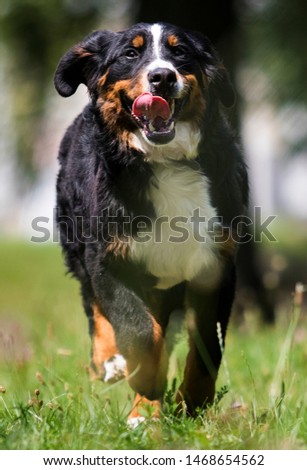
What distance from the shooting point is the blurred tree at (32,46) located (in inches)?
389

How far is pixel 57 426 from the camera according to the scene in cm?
303

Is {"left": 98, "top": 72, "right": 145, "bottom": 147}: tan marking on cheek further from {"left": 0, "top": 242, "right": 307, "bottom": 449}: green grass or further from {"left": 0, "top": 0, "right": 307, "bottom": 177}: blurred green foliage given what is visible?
{"left": 0, "top": 0, "right": 307, "bottom": 177}: blurred green foliage

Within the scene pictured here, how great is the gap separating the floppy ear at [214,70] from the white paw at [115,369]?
55.1 inches

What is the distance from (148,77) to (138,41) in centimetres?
28

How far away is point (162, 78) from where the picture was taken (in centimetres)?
351

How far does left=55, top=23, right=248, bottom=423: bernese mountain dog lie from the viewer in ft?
11.9

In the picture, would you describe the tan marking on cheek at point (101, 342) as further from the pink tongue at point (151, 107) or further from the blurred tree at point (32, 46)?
the blurred tree at point (32, 46)

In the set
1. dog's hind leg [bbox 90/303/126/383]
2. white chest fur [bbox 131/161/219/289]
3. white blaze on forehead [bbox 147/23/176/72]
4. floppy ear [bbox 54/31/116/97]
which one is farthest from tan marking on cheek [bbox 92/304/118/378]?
white blaze on forehead [bbox 147/23/176/72]

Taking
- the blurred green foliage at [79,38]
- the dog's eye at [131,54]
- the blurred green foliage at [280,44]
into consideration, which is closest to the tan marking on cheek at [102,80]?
the dog's eye at [131,54]

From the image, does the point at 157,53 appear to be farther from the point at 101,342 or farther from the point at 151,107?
the point at 101,342

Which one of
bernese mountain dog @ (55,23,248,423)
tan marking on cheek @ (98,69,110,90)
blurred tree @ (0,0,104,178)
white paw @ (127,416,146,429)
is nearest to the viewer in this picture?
white paw @ (127,416,146,429)

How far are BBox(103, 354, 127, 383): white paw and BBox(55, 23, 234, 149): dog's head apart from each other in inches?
44.1

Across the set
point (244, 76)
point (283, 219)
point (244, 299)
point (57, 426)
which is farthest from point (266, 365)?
point (283, 219)

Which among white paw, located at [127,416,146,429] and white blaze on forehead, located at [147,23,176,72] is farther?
white blaze on forehead, located at [147,23,176,72]
